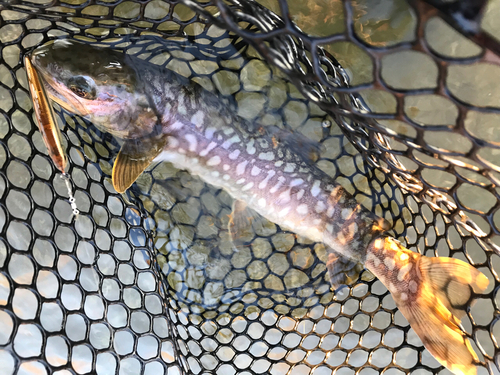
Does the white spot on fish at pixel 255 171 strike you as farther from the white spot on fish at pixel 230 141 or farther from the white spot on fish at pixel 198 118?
the white spot on fish at pixel 198 118

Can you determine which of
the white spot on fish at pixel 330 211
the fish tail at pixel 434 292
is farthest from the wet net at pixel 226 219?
the white spot on fish at pixel 330 211

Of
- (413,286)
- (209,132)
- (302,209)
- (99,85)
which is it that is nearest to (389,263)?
(413,286)

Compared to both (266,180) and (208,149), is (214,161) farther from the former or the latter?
(266,180)

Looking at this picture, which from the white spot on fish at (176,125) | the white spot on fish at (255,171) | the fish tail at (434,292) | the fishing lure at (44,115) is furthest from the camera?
the white spot on fish at (255,171)

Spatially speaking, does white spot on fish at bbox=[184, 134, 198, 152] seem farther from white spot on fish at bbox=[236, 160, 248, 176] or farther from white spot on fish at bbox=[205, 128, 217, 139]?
white spot on fish at bbox=[236, 160, 248, 176]

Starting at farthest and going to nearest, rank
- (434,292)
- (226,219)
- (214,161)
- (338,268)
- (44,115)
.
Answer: (226,219) → (338,268) → (214,161) → (434,292) → (44,115)

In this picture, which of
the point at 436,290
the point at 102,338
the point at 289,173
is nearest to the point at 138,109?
the point at 289,173

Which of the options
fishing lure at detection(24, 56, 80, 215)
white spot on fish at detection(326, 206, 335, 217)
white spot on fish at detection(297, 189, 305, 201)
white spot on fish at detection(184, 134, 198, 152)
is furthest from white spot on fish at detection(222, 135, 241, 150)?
fishing lure at detection(24, 56, 80, 215)
